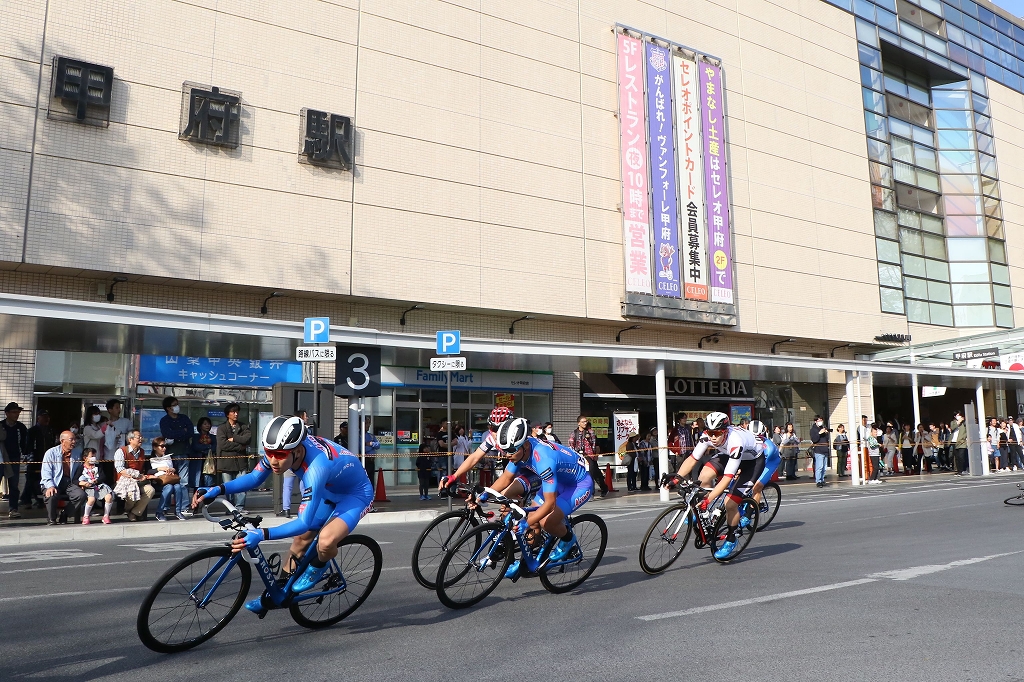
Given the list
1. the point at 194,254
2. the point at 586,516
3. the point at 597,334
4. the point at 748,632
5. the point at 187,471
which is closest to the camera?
the point at 748,632

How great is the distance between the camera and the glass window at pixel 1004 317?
123 ft

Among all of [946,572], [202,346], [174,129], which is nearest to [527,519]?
[946,572]

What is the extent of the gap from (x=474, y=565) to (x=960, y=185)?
3905cm

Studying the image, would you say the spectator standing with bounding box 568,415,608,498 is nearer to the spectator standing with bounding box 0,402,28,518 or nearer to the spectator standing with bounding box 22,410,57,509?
the spectator standing with bounding box 22,410,57,509

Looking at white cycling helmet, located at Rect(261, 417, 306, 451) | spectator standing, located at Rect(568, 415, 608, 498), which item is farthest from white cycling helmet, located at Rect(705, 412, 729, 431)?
spectator standing, located at Rect(568, 415, 608, 498)

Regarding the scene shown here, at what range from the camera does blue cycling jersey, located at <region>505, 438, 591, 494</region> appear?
7.33m

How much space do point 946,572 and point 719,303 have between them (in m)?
20.3

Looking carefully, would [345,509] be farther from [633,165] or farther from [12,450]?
[633,165]

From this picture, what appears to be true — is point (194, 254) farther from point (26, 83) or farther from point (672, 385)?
point (672, 385)

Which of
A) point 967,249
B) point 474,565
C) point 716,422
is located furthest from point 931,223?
point 474,565

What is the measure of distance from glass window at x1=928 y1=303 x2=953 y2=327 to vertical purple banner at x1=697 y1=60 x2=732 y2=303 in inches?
501

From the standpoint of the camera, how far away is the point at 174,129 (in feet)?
65.7

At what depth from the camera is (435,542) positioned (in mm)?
7320

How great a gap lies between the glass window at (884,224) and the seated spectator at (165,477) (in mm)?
28955
